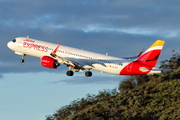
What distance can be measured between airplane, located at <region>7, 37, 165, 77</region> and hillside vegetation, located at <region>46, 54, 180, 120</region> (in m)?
9.02

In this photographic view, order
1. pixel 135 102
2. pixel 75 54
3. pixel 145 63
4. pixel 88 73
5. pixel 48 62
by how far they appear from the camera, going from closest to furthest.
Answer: pixel 145 63, pixel 48 62, pixel 75 54, pixel 88 73, pixel 135 102

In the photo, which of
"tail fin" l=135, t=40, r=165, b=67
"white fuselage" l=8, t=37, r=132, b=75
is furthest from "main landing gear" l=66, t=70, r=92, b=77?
"tail fin" l=135, t=40, r=165, b=67

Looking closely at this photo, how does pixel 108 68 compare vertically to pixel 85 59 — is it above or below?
below

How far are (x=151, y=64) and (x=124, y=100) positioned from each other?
2241 cm

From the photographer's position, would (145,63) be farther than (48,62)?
No

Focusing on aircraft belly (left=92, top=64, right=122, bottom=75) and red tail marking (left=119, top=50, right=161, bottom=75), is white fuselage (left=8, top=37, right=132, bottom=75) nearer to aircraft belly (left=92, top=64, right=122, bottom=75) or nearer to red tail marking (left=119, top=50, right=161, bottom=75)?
aircraft belly (left=92, top=64, right=122, bottom=75)

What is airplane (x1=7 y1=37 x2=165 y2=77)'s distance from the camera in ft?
290

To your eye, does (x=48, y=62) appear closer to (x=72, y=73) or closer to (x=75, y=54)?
(x=75, y=54)

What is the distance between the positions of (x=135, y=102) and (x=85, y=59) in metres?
19.1

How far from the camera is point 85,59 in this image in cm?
9281

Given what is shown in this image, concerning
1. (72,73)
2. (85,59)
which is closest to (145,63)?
(85,59)

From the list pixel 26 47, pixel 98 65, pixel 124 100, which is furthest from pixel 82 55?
pixel 124 100

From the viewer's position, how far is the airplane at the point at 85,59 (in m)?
88.5

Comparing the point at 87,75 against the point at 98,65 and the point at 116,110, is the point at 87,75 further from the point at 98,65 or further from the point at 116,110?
the point at 116,110
